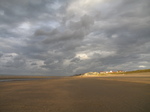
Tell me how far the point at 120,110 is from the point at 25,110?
5107 millimetres

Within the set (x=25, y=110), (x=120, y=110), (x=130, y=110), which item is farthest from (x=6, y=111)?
(x=130, y=110)

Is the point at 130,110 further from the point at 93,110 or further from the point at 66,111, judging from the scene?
the point at 66,111

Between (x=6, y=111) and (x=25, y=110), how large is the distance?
985mm

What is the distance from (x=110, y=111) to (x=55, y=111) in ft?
9.40

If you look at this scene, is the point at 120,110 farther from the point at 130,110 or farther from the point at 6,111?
the point at 6,111

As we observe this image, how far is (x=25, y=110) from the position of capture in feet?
22.1

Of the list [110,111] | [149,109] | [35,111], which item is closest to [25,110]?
[35,111]

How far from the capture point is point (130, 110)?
21.2 ft

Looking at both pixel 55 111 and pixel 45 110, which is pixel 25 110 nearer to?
pixel 45 110

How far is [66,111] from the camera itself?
21.3 ft

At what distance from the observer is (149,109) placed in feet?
21.4

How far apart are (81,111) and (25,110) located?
3.06 m

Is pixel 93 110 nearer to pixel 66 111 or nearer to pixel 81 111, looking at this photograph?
pixel 81 111

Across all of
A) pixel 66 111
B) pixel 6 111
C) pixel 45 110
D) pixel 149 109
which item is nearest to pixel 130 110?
pixel 149 109
